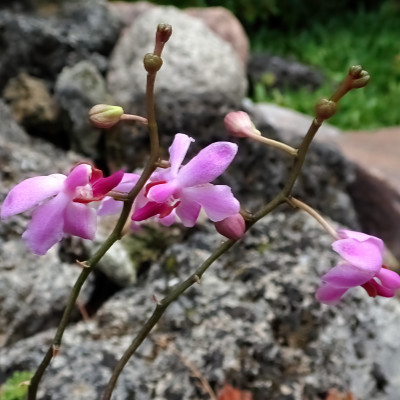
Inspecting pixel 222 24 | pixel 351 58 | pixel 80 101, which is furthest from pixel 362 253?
pixel 351 58

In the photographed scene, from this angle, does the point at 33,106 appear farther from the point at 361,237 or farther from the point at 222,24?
the point at 361,237

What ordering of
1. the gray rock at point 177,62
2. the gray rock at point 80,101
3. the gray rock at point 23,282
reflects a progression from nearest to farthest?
the gray rock at point 23,282
the gray rock at point 80,101
the gray rock at point 177,62

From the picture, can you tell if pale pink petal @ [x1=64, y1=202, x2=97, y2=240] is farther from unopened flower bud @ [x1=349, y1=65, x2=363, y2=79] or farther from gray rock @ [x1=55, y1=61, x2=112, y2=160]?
gray rock @ [x1=55, y1=61, x2=112, y2=160]

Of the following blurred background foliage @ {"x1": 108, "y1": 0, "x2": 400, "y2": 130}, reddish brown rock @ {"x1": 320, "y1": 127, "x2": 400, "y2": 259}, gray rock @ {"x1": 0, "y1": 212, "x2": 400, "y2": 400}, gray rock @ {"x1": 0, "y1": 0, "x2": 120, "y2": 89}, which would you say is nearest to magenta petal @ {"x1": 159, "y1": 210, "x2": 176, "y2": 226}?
gray rock @ {"x1": 0, "y1": 212, "x2": 400, "y2": 400}

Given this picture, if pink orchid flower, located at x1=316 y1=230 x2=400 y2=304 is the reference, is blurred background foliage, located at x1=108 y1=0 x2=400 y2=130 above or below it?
below

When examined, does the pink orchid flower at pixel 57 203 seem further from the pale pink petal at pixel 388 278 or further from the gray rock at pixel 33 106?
the gray rock at pixel 33 106

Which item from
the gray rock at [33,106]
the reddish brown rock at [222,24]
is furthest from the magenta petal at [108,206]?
the reddish brown rock at [222,24]
